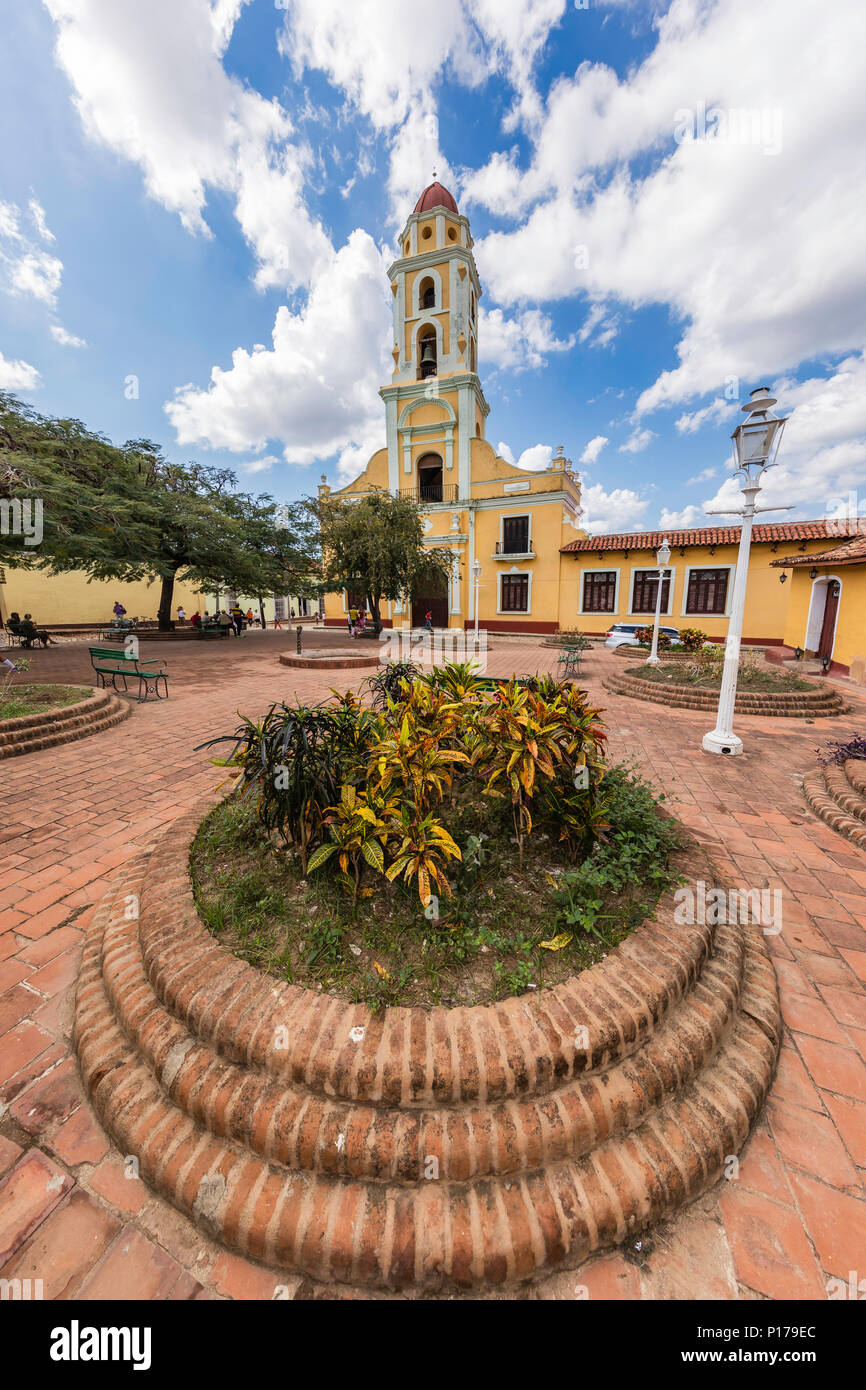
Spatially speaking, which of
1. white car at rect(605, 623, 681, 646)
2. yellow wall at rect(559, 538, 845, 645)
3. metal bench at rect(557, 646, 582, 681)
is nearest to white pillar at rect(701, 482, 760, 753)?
metal bench at rect(557, 646, 582, 681)

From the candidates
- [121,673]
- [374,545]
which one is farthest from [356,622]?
[121,673]

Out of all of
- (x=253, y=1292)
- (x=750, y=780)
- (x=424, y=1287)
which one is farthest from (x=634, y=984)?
(x=750, y=780)

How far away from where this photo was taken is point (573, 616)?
813 inches

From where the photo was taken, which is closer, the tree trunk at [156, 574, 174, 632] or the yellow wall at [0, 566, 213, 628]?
the tree trunk at [156, 574, 174, 632]

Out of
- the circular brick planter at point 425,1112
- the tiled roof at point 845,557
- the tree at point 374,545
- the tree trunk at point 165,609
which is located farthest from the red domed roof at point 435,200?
the circular brick planter at point 425,1112

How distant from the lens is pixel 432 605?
76.9 feet

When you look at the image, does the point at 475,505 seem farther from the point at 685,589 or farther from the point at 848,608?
the point at 848,608

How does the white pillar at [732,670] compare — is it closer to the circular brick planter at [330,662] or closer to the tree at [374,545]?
the circular brick planter at [330,662]

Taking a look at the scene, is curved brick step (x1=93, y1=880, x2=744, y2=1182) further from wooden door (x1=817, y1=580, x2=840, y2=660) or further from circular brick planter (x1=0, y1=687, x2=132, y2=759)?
wooden door (x1=817, y1=580, x2=840, y2=660)

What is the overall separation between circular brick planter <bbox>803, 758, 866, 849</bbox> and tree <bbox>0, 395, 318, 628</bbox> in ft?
41.4

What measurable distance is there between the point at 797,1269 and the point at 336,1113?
137 centimetres

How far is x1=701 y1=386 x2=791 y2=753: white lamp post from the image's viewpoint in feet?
15.4

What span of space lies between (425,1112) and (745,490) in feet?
20.2
